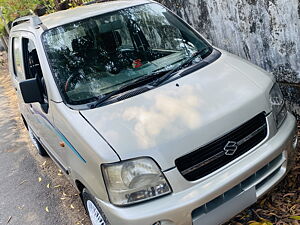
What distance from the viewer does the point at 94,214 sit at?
9.20 ft

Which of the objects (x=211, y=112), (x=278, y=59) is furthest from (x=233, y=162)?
(x=278, y=59)

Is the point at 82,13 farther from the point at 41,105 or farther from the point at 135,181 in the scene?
the point at 135,181

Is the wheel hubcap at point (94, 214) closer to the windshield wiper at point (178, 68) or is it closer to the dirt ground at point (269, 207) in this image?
the dirt ground at point (269, 207)

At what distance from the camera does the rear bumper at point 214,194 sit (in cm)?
217

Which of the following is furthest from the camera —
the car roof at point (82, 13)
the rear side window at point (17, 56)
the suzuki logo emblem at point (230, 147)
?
the rear side window at point (17, 56)

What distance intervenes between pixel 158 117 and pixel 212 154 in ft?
1.48

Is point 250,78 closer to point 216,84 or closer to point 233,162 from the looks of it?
point 216,84

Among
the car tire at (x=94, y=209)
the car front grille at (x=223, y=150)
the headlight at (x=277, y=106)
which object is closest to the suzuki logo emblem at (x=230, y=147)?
the car front grille at (x=223, y=150)

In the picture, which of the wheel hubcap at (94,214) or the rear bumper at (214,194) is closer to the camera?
the rear bumper at (214,194)

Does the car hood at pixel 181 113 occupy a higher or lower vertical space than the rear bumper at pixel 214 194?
higher

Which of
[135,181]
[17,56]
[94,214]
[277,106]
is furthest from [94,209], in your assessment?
[17,56]

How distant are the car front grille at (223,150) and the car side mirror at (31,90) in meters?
1.53

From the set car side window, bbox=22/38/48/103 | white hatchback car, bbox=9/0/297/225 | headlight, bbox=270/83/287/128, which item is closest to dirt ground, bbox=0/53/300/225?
white hatchback car, bbox=9/0/297/225

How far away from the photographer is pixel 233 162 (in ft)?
7.81
